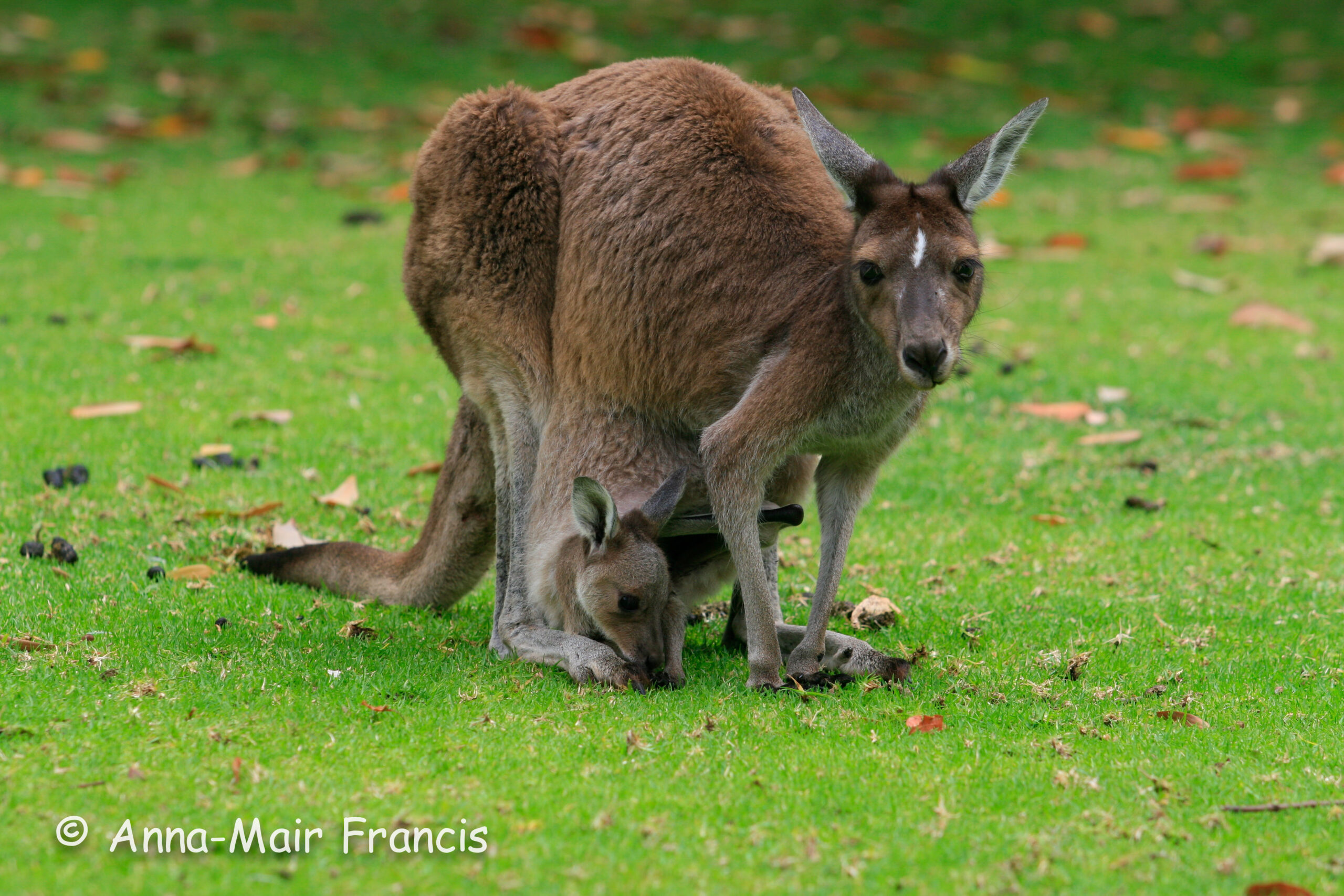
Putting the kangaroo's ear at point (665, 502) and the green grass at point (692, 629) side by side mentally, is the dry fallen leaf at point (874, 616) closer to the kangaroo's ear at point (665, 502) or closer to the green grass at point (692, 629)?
the green grass at point (692, 629)

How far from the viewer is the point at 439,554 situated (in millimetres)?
4840

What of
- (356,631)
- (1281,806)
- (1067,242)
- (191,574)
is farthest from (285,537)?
(1067,242)

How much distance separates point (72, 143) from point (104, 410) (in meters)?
5.86

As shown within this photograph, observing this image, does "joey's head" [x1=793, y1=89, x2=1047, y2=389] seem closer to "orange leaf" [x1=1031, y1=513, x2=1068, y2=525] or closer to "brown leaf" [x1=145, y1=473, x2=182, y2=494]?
"orange leaf" [x1=1031, y1=513, x2=1068, y2=525]

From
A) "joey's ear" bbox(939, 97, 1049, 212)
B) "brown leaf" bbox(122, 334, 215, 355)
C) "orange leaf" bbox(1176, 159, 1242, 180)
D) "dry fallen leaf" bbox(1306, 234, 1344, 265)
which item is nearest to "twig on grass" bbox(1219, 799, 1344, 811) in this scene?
"joey's ear" bbox(939, 97, 1049, 212)

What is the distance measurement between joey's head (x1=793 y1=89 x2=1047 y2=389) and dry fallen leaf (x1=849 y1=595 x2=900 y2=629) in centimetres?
116

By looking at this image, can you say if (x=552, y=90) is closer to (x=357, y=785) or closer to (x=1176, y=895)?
(x=357, y=785)

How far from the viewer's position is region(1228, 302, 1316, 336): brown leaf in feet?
27.2

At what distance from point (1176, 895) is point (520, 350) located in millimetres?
2556

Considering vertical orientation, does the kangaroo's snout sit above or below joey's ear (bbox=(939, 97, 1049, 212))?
below

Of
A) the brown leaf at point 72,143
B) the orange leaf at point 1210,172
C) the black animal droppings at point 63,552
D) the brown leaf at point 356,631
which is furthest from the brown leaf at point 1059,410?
the brown leaf at point 72,143

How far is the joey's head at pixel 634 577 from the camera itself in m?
4.27

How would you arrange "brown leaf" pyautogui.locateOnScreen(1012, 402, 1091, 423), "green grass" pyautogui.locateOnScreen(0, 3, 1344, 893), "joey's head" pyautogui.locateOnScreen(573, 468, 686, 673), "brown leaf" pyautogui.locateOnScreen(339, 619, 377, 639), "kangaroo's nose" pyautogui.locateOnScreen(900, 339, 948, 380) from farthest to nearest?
"brown leaf" pyautogui.locateOnScreen(1012, 402, 1091, 423), "brown leaf" pyautogui.locateOnScreen(339, 619, 377, 639), "joey's head" pyautogui.locateOnScreen(573, 468, 686, 673), "kangaroo's nose" pyautogui.locateOnScreen(900, 339, 948, 380), "green grass" pyautogui.locateOnScreen(0, 3, 1344, 893)

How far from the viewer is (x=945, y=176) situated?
3998mm
